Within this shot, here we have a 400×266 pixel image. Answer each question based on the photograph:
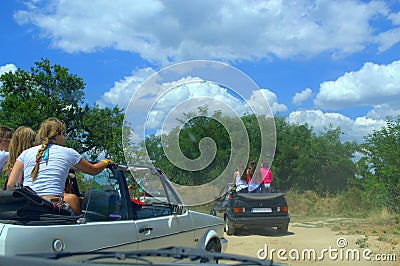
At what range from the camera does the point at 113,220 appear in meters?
4.60

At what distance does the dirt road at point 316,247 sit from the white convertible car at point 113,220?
269 cm

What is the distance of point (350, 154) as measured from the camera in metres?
23.9

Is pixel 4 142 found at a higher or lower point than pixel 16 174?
higher

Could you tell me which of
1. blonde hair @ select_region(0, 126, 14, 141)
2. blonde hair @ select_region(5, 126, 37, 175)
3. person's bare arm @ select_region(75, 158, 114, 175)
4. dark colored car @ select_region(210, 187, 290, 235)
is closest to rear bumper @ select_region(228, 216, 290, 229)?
dark colored car @ select_region(210, 187, 290, 235)

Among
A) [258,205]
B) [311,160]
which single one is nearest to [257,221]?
[258,205]

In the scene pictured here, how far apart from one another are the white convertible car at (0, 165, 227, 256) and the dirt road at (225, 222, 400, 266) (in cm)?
269

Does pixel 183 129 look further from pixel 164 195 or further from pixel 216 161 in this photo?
pixel 164 195

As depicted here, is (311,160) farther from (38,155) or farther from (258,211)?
(38,155)

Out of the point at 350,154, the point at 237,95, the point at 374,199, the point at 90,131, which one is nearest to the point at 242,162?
the point at 237,95

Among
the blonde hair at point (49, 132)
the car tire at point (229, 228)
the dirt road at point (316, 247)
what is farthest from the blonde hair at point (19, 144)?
the car tire at point (229, 228)

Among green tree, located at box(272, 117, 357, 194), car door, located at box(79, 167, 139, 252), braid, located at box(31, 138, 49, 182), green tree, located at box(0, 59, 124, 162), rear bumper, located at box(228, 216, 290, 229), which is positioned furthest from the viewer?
green tree, located at box(0, 59, 124, 162)

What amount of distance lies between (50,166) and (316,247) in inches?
274

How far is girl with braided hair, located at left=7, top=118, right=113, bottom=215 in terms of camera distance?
14.5ft

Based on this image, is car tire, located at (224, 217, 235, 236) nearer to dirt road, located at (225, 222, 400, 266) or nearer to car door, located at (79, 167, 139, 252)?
dirt road, located at (225, 222, 400, 266)
